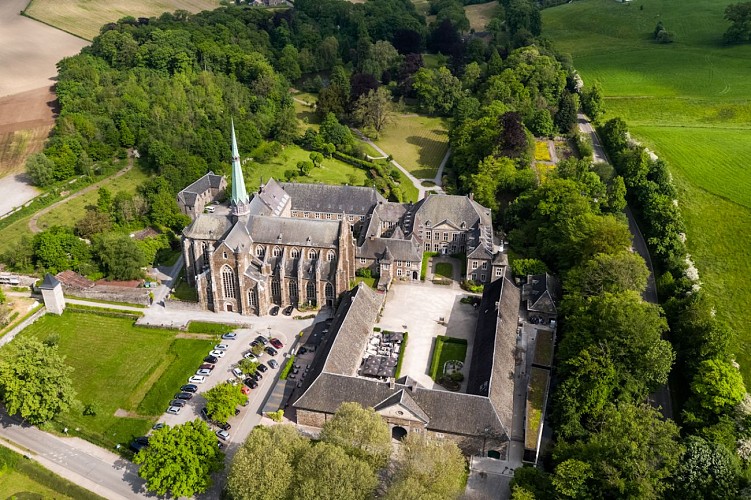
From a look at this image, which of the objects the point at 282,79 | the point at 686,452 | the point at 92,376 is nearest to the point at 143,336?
the point at 92,376

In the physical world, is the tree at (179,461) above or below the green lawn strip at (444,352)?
above

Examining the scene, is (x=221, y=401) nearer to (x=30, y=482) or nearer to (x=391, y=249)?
(x=30, y=482)

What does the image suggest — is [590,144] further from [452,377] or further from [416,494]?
[416,494]

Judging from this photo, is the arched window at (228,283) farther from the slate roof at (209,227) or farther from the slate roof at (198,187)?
the slate roof at (198,187)

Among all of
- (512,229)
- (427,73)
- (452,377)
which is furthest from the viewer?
(427,73)

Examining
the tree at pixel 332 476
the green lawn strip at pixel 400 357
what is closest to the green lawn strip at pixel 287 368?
the green lawn strip at pixel 400 357
